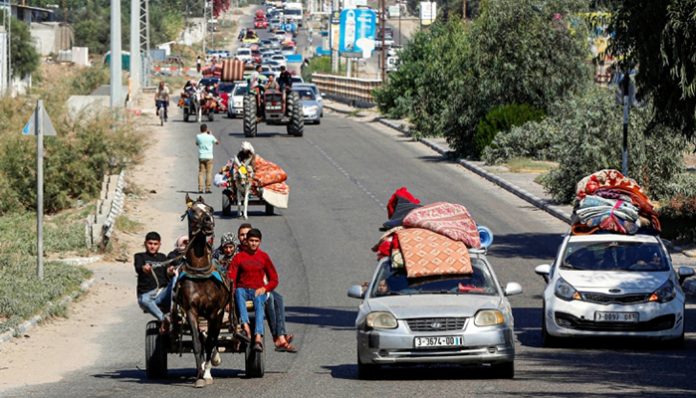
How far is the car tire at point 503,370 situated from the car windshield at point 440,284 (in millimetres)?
888

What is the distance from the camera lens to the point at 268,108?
5481cm

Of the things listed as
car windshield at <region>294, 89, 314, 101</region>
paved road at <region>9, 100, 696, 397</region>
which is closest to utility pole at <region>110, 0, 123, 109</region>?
paved road at <region>9, 100, 696, 397</region>

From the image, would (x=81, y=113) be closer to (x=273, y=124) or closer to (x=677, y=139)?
(x=677, y=139)

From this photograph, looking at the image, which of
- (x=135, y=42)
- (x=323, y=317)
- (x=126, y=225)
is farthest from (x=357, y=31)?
(x=323, y=317)

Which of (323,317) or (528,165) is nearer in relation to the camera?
(323,317)

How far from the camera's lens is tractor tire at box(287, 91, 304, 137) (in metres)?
54.9

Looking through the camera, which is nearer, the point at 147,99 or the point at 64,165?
the point at 64,165

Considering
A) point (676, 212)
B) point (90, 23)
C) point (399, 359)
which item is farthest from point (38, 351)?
point (90, 23)

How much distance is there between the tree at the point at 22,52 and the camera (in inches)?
3937

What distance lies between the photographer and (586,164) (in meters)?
37.7

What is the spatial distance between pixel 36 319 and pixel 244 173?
12.9 m

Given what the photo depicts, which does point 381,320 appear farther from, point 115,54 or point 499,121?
point 115,54

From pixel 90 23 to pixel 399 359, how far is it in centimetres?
13899

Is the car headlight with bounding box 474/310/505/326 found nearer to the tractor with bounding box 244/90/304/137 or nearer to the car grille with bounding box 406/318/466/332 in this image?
the car grille with bounding box 406/318/466/332
